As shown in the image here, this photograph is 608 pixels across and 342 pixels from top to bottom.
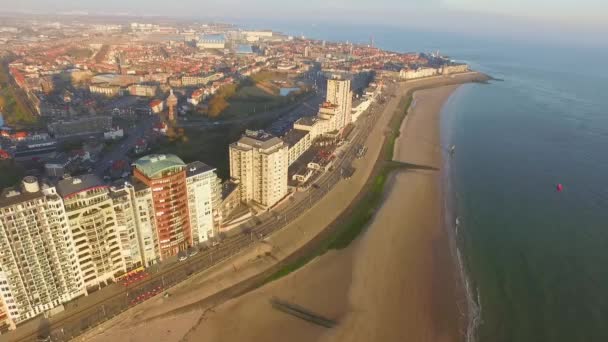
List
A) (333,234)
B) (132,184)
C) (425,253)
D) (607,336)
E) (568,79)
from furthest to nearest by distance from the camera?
(568,79), (333,234), (425,253), (132,184), (607,336)

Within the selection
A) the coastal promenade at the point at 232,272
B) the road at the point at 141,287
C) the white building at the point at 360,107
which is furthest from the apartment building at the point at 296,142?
the white building at the point at 360,107

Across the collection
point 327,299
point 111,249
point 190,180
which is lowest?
point 327,299

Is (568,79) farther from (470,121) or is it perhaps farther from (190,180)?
(190,180)

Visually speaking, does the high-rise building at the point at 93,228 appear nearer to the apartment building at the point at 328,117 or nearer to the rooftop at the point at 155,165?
the rooftop at the point at 155,165

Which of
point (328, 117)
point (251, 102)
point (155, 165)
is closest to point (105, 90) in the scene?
point (251, 102)

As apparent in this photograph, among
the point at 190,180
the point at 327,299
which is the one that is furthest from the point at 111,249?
the point at 327,299

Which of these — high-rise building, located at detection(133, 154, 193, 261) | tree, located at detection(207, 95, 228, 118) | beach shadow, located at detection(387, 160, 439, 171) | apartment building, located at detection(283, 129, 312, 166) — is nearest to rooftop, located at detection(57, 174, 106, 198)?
high-rise building, located at detection(133, 154, 193, 261)
